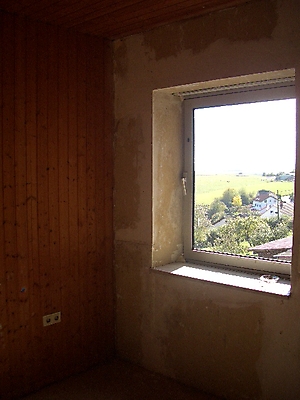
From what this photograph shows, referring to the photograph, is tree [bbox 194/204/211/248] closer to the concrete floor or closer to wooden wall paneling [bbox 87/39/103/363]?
wooden wall paneling [bbox 87/39/103/363]

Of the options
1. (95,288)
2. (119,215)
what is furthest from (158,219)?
(95,288)

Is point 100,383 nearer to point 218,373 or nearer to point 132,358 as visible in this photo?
point 132,358

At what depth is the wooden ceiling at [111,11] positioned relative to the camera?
234 cm

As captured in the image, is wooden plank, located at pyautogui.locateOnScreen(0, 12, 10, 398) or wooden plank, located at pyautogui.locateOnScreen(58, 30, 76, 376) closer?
wooden plank, located at pyautogui.locateOnScreen(0, 12, 10, 398)

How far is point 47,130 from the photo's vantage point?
2701 millimetres

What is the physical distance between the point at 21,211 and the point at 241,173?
59.2 inches

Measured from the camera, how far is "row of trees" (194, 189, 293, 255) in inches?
102

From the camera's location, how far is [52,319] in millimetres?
2773

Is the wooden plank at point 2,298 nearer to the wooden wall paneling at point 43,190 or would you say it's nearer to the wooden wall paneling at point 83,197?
the wooden wall paneling at point 43,190

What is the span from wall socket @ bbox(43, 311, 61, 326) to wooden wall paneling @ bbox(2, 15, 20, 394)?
206 millimetres

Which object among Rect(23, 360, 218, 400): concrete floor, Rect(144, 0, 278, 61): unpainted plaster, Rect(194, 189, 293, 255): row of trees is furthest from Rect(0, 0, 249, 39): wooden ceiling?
Rect(23, 360, 218, 400): concrete floor

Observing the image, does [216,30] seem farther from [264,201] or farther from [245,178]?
[264,201]

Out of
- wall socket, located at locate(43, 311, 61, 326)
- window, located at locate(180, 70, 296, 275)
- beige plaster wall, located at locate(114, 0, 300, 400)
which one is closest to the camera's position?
beige plaster wall, located at locate(114, 0, 300, 400)

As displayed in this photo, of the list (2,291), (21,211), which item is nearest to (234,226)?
(21,211)
